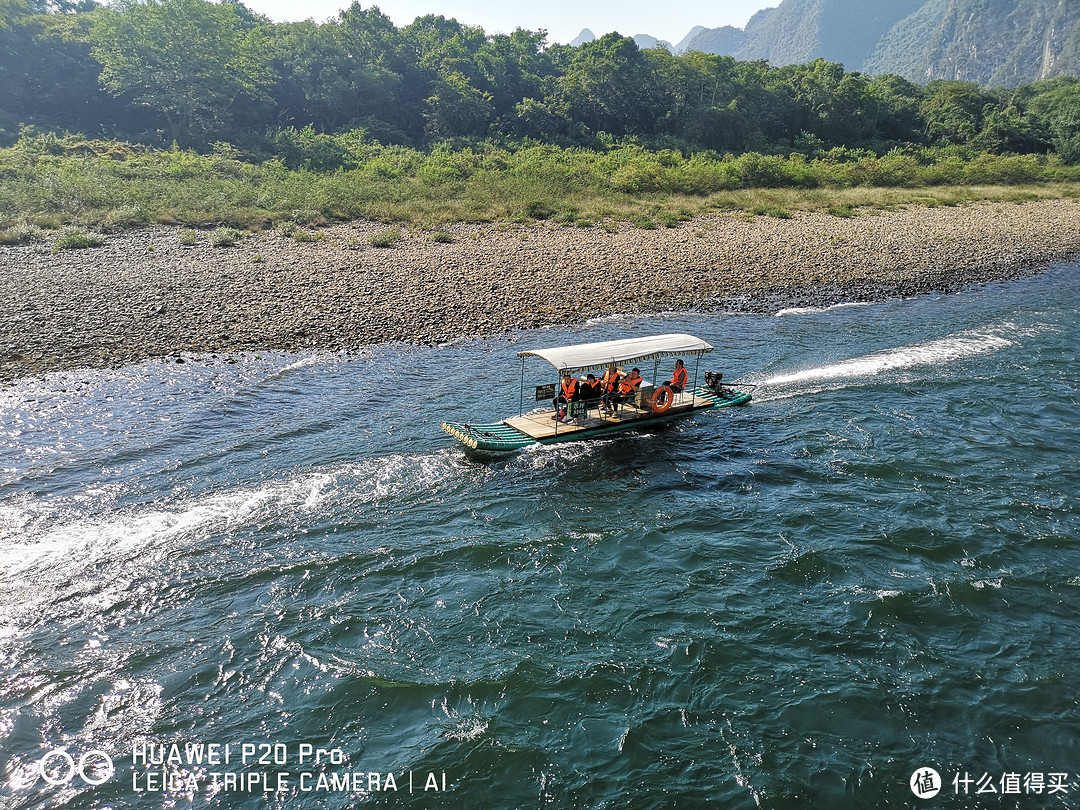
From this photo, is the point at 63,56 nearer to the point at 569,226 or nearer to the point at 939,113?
the point at 569,226

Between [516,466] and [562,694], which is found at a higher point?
[516,466]

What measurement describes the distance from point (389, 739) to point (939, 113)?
93.8m

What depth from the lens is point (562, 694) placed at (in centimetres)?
1166

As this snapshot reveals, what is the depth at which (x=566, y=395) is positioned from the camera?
63.7ft

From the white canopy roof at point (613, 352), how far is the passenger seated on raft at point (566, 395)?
65cm

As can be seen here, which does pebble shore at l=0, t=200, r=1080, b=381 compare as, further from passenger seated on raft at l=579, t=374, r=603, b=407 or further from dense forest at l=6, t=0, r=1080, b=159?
dense forest at l=6, t=0, r=1080, b=159

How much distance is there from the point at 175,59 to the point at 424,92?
957 inches

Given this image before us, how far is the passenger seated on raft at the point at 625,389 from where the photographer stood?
19938 millimetres

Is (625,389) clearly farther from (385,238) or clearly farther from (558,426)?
(385,238)

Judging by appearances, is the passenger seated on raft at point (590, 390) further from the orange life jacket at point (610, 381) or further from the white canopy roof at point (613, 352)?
the white canopy roof at point (613, 352)

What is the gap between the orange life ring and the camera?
792 inches

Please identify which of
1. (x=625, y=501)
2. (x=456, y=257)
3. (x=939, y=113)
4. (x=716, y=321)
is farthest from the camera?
(x=939, y=113)

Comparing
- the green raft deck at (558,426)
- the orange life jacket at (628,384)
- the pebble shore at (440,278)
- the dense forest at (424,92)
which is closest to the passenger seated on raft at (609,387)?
the orange life jacket at (628,384)

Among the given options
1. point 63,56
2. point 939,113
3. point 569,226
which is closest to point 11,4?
point 63,56
